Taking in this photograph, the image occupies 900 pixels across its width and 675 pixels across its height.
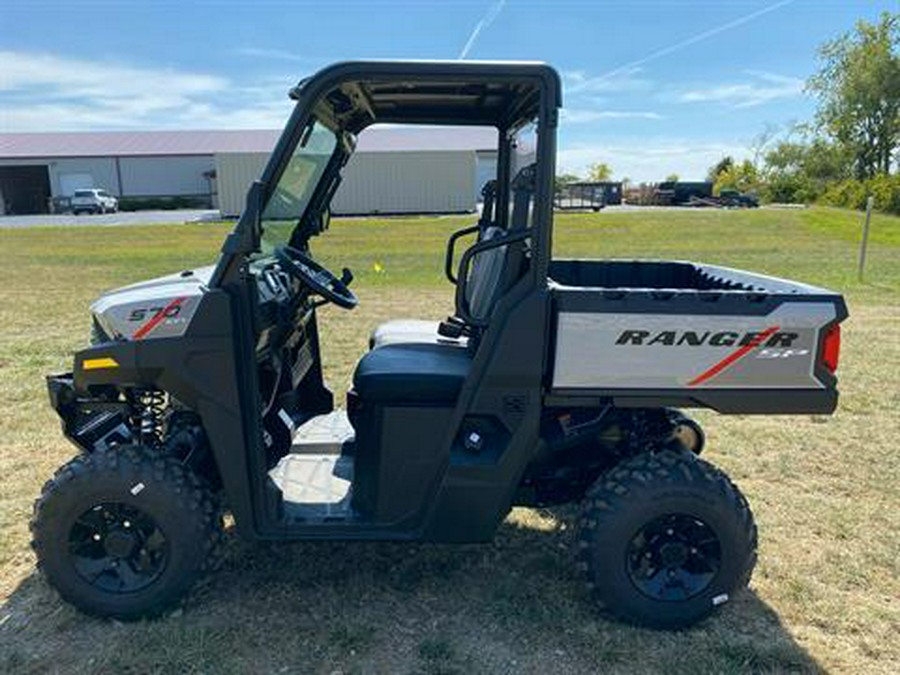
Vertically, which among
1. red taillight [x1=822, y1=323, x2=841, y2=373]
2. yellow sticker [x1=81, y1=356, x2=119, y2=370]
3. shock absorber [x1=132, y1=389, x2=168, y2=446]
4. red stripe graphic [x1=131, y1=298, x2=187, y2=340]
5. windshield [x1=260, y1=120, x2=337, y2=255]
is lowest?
shock absorber [x1=132, y1=389, x2=168, y2=446]

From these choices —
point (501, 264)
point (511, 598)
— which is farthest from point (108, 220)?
point (511, 598)

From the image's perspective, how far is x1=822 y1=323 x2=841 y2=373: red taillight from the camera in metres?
2.73

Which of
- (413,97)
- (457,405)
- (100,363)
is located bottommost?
(457,405)

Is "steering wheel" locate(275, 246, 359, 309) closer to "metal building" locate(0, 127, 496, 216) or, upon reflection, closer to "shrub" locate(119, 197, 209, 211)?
"metal building" locate(0, 127, 496, 216)

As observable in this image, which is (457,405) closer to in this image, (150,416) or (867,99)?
(150,416)

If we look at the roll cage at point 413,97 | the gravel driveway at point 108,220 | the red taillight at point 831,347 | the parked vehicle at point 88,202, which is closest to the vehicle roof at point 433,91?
the roll cage at point 413,97

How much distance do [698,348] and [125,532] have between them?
2238 mm

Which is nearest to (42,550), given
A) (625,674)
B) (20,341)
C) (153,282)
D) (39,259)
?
(153,282)

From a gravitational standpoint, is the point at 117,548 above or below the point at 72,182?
below

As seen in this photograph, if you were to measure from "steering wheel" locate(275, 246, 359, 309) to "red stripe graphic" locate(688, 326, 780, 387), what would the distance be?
142cm

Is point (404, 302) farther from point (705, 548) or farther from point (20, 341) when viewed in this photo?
point (705, 548)

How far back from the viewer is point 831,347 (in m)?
2.75

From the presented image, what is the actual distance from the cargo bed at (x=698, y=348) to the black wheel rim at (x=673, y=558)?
0.49 meters

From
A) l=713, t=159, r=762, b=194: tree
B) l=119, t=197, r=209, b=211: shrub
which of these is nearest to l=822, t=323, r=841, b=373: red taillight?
l=119, t=197, r=209, b=211: shrub
